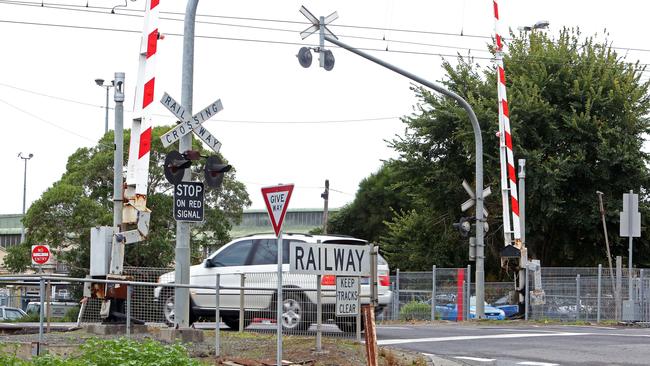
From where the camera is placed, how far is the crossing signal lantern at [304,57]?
67.7 feet

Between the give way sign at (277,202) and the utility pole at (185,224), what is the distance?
306 centimetres

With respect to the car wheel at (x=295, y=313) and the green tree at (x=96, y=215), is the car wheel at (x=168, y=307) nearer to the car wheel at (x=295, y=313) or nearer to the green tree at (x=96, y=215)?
the car wheel at (x=295, y=313)

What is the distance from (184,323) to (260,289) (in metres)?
1.28

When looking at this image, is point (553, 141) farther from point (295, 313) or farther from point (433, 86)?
point (295, 313)

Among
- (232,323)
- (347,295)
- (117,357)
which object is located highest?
(347,295)

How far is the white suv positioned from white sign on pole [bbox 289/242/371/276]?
187 cm

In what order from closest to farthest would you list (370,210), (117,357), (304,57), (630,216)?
(117,357) → (304,57) → (630,216) → (370,210)

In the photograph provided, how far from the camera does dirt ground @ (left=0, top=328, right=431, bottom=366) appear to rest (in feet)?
40.8

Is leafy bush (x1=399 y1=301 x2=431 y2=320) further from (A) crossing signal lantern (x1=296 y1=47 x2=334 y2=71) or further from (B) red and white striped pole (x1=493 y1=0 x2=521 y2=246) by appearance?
(A) crossing signal lantern (x1=296 y1=47 x2=334 y2=71)

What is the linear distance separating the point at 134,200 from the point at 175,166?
1438mm

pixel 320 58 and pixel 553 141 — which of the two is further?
pixel 553 141

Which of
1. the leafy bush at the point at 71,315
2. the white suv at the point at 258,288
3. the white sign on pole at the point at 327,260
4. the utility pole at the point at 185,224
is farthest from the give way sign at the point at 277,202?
the leafy bush at the point at 71,315

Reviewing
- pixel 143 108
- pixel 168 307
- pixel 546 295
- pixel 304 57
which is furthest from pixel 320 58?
pixel 546 295

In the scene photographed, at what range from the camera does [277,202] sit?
11289 mm
